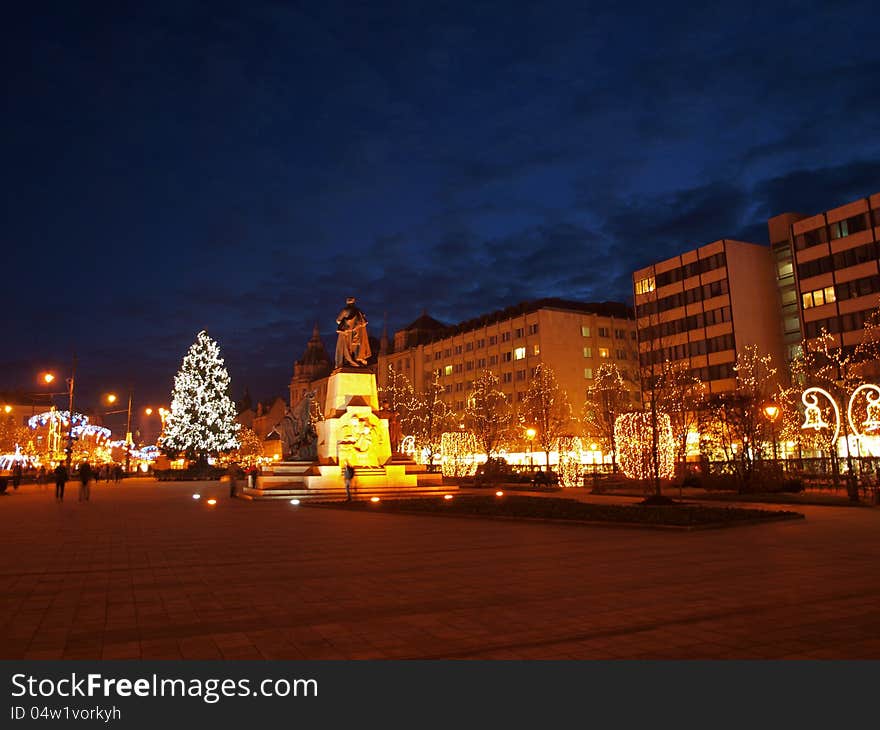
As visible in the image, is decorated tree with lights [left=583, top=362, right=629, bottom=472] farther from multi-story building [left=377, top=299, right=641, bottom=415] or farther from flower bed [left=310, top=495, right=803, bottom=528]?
flower bed [left=310, top=495, right=803, bottom=528]

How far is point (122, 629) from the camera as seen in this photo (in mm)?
7160

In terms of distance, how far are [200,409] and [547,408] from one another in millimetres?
34702

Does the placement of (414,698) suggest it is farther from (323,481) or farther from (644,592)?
(323,481)

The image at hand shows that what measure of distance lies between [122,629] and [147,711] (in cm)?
265

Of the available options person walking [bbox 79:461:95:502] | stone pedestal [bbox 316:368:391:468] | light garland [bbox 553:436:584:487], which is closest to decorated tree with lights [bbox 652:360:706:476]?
light garland [bbox 553:436:584:487]

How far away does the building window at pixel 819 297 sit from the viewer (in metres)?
65.8

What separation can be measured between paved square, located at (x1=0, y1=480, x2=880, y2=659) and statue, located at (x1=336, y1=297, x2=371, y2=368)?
22.0 metres

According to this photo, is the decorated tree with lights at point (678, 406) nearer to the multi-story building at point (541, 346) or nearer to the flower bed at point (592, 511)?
the flower bed at point (592, 511)

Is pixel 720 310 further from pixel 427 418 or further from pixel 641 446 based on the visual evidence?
pixel 641 446

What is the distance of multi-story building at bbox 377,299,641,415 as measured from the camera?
89.8 metres

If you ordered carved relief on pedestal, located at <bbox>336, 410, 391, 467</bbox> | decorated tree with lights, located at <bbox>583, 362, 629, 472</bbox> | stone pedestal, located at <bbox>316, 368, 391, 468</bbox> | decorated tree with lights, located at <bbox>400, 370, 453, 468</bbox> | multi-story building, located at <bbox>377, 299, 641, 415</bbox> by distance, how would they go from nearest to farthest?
carved relief on pedestal, located at <bbox>336, 410, 391, 467</bbox> → stone pedestal, located at <bbox>316, 368, 391, 468</bbox> → decorated tree with lights, located at <bbox>583, 362, 629, 472</bbox> → decorated tree with lights, located at <bbox>400, 370, 453, 468</bbox> → multi-story building, located at <bbox>377, 299, 641, 415</bbox>

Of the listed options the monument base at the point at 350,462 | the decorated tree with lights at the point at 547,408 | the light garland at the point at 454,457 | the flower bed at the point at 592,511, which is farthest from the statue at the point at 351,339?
the decorated tree with lights at the point at 547,408

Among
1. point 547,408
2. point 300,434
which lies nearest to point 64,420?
point 300,434

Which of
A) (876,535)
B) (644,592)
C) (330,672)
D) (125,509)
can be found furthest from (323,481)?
(330,672)
